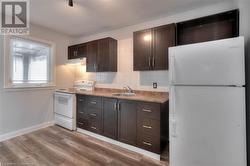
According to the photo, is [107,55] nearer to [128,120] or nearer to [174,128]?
[128,120]

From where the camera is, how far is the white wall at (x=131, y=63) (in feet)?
8.01

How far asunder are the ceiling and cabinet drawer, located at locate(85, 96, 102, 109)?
1668 millimetres

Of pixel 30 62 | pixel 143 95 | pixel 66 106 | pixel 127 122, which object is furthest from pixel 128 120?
pixel 30 62

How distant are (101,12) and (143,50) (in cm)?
107

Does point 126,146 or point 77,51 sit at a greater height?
point 77,51

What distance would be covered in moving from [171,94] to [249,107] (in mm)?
808

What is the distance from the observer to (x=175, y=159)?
5.59 ft

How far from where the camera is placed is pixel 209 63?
4.80 feet

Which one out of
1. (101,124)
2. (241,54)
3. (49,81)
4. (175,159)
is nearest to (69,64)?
(49,81)

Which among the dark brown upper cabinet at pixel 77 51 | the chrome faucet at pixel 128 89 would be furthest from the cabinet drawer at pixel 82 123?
the dark brown upper cabinet at pixel 77 51

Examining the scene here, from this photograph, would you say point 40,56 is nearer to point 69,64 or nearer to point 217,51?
point 69,64

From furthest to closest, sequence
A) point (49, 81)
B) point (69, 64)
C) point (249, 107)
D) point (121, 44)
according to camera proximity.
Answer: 1. point (69, 64)
2. point (49, 81)
3. point (121, 44)
4. point (249, 107)

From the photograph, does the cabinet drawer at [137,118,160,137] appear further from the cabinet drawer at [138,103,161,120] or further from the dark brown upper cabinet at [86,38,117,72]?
the dark brown upper cabinet at [86,38,117,72]

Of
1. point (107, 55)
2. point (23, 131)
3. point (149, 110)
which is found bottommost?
point (23, 131)
